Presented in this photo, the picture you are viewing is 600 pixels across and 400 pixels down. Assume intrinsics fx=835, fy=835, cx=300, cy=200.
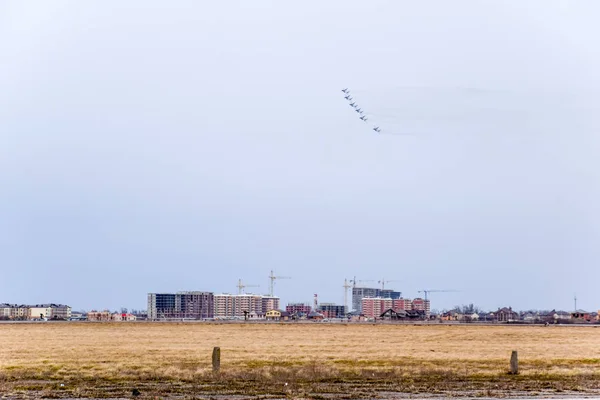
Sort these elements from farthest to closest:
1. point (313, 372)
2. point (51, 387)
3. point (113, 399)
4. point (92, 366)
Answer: point (92, 366) < point (313, 372) < point (51, 387) < point (113, 399)

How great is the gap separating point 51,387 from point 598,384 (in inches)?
693

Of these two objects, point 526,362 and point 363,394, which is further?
point 526,362

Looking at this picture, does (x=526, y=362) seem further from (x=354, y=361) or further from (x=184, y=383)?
(x=184, y=383)

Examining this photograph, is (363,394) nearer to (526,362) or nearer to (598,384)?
(598,384)

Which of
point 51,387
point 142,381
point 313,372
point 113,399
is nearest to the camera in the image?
point 113,399

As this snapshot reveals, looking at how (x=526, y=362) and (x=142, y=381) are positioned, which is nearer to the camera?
(x=142, y=381)

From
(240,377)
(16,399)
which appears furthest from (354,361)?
(16,399)

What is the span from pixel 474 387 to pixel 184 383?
9.36 meters

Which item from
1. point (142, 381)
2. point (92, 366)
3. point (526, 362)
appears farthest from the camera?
point (526, 362)

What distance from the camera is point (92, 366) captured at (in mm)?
39031

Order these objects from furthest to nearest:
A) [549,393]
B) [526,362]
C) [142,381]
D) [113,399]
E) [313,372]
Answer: [526,362]
[313,372]
[142,381]
[549,393]
[113,399]

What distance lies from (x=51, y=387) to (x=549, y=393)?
15224 millimetres

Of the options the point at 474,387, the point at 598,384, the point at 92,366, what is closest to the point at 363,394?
the point at 474,387

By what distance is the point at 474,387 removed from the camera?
86.5 feet
